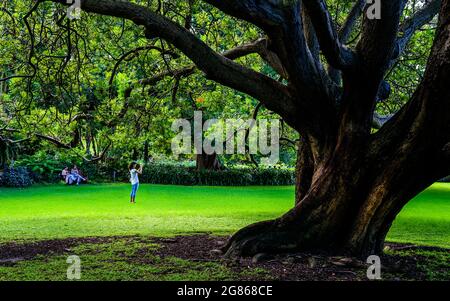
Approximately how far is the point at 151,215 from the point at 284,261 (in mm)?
9176

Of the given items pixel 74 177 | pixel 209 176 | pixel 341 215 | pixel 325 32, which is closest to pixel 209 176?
pixel 209 176

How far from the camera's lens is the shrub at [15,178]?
90.0 feet

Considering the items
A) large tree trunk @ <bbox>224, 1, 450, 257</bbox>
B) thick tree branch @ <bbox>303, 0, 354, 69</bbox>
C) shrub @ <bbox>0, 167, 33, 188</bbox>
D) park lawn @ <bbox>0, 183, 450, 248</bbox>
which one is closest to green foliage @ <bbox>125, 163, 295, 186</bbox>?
shrub @ <bbox>0, 167, 33, 188</bbox>

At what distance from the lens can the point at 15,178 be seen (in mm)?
27641

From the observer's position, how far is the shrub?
90.0 feet

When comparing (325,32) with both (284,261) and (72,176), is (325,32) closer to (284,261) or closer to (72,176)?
(284,261)

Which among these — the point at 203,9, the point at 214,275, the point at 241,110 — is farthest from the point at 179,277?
the point at 241,110

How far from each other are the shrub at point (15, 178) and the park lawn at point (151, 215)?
2.17 meters

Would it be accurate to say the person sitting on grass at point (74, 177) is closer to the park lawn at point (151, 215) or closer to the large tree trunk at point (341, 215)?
the park lawn at point (151, 215)

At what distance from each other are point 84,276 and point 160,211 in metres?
10.7

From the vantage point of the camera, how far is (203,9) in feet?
44.1

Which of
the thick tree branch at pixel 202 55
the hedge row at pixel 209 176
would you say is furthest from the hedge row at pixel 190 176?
the thick tree branch at pixel 202 55

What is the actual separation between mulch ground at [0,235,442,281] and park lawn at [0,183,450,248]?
6.10 ft

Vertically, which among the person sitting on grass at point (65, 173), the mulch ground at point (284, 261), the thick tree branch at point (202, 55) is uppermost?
the thick tree branch at point (202, 55)
